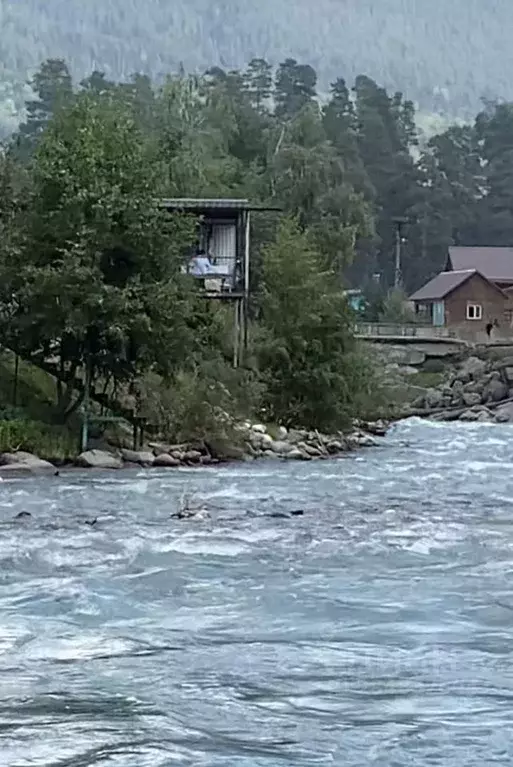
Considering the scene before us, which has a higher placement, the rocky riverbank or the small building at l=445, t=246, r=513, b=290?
the small building at l=445, t=246, r=513, b=290

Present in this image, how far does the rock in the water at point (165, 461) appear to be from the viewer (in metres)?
30.5

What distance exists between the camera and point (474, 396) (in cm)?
6444

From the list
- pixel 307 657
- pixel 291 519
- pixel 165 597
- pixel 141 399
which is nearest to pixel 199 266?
pixel 141 399

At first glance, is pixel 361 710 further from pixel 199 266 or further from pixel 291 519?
pixel 199 266

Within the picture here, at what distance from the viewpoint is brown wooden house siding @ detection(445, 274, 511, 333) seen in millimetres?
89125

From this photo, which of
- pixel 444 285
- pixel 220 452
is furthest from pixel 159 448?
pixel 444 285

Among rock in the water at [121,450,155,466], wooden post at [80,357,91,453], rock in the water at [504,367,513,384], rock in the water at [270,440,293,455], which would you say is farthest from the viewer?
rock in the water at [504,367,513,384]

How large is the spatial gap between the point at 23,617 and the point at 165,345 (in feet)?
63.1

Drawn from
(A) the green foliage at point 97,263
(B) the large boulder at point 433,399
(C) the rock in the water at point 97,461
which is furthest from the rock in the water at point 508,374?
(C) the rock in the water at point 97,461

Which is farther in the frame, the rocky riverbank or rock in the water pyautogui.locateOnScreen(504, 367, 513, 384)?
rock in the water pyautogui.locateOnScreen(504, 367, 513, 384)

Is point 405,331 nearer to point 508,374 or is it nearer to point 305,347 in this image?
point 508,374

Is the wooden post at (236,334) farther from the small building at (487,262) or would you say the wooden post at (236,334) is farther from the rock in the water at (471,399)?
the small building at (487,262)

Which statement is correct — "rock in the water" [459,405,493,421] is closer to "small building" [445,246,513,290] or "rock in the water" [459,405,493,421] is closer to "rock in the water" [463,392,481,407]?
"rock in the water" [463,392,481,407]

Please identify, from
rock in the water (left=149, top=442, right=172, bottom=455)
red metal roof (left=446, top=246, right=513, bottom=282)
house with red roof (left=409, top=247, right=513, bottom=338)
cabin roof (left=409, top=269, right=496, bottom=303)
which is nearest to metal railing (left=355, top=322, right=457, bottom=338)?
house with red roof (left=409, top=247, right=513, bottom=338)
